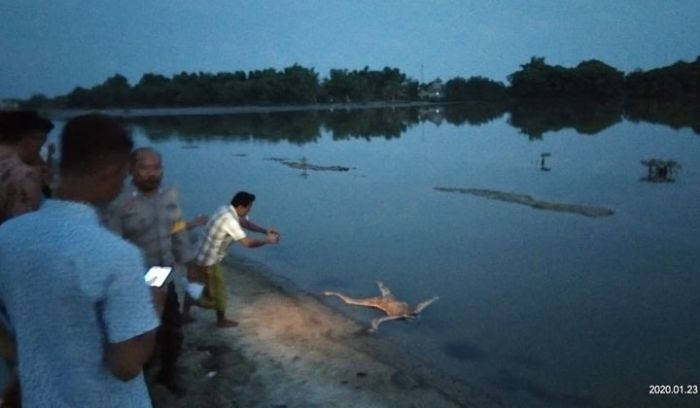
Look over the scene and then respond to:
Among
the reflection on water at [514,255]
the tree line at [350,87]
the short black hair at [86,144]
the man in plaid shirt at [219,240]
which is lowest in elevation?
the reflection on water at [514,255]

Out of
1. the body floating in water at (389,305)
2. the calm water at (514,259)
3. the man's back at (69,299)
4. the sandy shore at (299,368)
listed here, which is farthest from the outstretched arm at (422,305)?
the man's back at (69,299)

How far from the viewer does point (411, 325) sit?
22.8 feet

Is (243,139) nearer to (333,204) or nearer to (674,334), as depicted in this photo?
(333,204)

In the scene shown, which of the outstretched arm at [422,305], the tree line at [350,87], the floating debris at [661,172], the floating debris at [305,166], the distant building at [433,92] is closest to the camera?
the outstretched arm at [422,305]

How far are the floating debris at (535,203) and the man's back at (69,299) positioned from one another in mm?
13686

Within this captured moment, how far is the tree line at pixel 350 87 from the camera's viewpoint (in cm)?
7938

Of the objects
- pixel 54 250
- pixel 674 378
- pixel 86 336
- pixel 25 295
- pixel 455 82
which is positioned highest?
pixel 455 82

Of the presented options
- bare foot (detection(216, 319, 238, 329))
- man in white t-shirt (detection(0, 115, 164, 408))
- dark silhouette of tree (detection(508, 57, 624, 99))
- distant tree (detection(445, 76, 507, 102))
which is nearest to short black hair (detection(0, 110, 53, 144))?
man in white t-shirt (detection(0, 115, 164, 408))

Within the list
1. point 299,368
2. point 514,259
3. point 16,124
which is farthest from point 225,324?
point 514,259

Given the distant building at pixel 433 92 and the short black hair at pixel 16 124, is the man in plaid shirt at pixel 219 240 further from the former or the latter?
the distant building at pixel 433 92

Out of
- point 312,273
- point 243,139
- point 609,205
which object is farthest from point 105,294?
point 243,139

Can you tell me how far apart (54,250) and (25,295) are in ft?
0.59

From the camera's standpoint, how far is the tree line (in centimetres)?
7938

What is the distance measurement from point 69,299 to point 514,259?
30.7 ft
